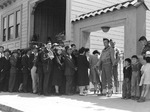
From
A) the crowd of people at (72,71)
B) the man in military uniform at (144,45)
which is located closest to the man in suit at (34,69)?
the crowd of people at (72,71)

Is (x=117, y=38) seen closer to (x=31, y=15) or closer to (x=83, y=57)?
(x=83, y=57)

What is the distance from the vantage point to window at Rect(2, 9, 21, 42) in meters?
16.4

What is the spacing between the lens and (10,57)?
35.7 feet

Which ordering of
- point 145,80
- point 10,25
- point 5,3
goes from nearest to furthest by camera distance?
point 145,80
point 10,25
point 5,3

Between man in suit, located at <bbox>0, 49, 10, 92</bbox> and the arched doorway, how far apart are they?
→ 4897 mm

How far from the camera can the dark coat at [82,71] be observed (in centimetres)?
930

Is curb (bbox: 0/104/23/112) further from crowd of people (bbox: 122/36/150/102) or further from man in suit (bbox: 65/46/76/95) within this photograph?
crowd of people (bbox: 122/36/150/102)

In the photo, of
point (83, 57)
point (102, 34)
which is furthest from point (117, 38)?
point (83, 57)

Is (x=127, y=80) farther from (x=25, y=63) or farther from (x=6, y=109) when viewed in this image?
(x=25, y=63)

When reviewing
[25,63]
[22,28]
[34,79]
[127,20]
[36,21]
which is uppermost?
[36,21]

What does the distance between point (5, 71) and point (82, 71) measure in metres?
3.88

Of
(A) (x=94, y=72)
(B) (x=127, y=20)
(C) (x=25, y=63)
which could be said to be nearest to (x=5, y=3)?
(C) (x=25, y=63)

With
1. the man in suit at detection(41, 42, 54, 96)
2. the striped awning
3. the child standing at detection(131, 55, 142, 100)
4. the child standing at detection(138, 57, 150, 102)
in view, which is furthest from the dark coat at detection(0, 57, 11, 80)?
the striped awning

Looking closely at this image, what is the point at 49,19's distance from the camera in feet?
55.9
